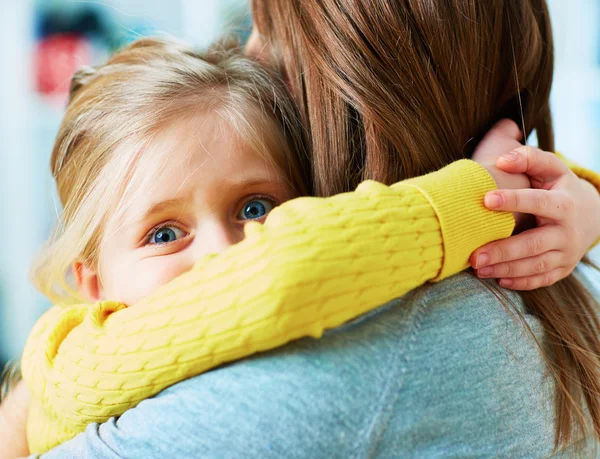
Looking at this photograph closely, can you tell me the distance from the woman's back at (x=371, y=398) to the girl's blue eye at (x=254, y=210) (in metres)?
0.30

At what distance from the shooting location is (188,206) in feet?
2.75

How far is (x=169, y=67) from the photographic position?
0.94m

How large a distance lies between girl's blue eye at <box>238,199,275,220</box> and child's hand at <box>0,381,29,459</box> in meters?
0.49

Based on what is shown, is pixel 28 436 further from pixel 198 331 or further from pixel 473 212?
pixel 473 212

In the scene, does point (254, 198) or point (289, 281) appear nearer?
point (289, 281)

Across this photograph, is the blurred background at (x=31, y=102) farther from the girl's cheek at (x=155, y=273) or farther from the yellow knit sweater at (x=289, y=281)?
the yellow knit sweater at (x=289, y=281)

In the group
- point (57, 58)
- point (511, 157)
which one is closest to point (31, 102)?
point (57, 58)

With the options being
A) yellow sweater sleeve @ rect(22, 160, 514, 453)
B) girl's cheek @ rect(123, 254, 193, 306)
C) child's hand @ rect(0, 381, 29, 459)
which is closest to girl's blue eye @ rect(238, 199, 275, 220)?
girl's cheek @ rect(123, 254, 193, 306)

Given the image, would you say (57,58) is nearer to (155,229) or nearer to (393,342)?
(155,229)

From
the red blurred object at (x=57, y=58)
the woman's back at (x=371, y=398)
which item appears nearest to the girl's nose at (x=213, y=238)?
the woman's back at (x=371, y=398)

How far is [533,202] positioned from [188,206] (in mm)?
442

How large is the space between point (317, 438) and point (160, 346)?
181mm

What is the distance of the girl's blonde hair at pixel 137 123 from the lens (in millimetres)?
883

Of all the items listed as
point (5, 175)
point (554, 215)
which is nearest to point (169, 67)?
point (554, 215)
